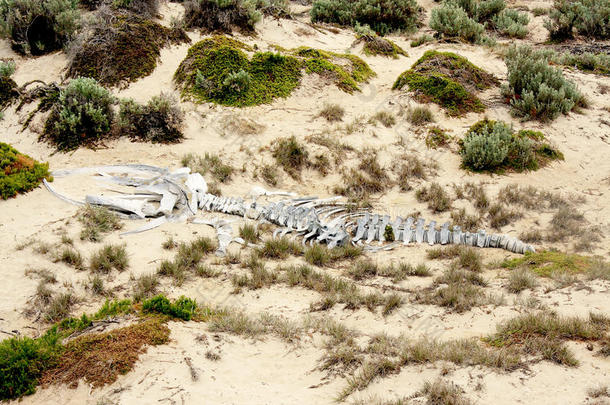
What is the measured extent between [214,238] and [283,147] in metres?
3.16

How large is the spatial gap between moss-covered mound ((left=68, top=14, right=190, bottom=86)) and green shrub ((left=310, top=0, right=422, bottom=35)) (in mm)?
8160

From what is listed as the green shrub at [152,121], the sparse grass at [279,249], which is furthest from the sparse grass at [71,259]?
the green shrub at [152,121]

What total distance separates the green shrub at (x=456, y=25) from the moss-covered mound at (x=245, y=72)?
18.6 feet

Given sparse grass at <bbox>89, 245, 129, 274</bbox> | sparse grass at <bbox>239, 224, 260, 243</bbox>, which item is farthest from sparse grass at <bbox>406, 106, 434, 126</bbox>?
sparse grass at <bbox>89, 245, 129, 274</bbox>

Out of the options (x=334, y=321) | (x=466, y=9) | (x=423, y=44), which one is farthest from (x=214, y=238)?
(x=466, y=9)

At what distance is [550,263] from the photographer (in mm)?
6039

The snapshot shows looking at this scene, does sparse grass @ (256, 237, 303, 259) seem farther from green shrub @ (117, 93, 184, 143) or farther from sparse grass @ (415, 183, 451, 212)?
green shrub @ (117, 93, 184, 143)

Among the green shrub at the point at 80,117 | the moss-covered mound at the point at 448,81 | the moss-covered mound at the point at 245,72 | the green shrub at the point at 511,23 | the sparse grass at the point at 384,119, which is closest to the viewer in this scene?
the green shrub at the point at 80,117

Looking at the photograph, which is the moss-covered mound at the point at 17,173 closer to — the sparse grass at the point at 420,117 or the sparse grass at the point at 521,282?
the sparse grass at the point at 521,282

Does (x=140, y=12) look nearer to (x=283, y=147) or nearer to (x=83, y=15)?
(x=83, y=15)

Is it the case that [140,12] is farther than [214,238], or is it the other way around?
[140,12]

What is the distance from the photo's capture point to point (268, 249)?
7004mm

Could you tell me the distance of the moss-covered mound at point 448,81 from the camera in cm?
1145

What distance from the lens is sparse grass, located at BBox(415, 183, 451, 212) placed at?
8461 mm
